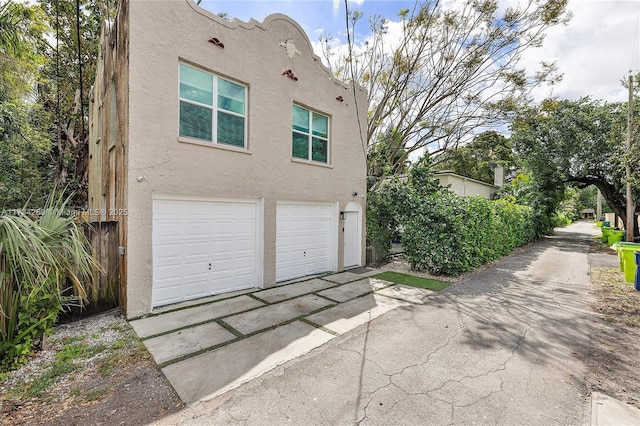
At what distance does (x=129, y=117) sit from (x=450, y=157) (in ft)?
44.5

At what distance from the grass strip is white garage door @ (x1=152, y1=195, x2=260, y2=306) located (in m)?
3.94

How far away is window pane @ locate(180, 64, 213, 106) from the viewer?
19.4 feet

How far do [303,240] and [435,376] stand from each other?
5.41 metres

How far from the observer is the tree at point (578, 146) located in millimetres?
15570

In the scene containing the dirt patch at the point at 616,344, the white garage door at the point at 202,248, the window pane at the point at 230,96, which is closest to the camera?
the dirt patch at the point at 616,344

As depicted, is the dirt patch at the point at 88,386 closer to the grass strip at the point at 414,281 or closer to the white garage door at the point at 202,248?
the white garage door at the point at 202,248

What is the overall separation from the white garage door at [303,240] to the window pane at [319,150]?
1.47 metres

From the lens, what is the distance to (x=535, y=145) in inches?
703

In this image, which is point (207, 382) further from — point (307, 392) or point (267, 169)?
point (267, 169)

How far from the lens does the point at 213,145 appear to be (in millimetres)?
6188

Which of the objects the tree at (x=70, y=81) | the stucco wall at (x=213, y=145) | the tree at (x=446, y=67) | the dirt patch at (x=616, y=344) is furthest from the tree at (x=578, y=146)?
the tree at (x=70, y=81)

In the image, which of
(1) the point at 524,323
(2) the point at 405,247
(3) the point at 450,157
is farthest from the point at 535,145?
(1) the point at 524,323

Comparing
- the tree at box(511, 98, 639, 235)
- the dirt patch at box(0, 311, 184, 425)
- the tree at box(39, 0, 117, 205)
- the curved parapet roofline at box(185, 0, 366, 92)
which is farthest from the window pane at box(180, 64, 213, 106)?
the tree at box(511, 98, 639, 235)

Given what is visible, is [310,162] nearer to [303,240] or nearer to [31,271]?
[303,240]
